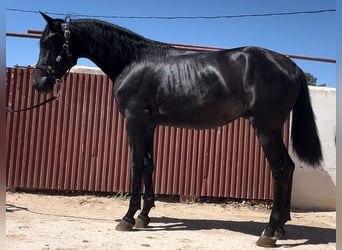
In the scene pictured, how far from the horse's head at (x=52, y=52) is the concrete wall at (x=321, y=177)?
172 inches

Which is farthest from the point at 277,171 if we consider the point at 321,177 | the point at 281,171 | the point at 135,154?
the point at 321,177

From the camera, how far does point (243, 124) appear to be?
6648mm

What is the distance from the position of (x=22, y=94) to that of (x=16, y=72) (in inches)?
15.2

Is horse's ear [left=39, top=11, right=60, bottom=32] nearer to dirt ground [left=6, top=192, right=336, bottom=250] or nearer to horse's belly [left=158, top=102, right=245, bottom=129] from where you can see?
horse's belly [left=158, top=102, right=245, bottom=129]

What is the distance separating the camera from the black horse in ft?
12.8

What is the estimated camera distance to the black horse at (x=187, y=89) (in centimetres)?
389

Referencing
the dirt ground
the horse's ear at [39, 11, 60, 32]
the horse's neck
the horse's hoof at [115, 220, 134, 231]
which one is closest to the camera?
the dirt ground

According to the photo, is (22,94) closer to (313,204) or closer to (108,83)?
(108,83)

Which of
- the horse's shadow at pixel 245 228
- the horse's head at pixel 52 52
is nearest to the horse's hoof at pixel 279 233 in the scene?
the horse's shadow at pixel 245 228

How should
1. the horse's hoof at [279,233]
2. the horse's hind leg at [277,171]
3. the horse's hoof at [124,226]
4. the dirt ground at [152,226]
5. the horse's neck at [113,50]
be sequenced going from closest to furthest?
1. the dirt ground at [152,226]
2. the horse's hind leg at [277,171]
3. the horse's hoof at [279,233]
4. the horse's hoof at [124,226]
5. the horse's neck at [113,50]

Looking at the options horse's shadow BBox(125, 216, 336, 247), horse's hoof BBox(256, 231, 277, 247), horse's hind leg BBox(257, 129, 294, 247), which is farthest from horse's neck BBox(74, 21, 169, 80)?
horse's hoof BBox(256, 231, 277, 247)

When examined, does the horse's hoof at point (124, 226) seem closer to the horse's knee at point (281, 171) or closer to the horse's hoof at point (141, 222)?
the horse's hoof at point (141, 222)

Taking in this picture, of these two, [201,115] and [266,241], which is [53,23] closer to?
[201,115]

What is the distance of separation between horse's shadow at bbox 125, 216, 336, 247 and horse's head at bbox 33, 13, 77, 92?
2.13 metres
